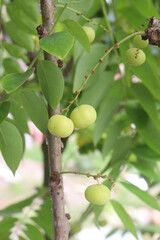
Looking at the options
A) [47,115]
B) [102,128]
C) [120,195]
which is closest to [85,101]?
[102,128]

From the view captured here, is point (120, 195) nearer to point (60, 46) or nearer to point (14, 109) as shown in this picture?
point (14, 109)

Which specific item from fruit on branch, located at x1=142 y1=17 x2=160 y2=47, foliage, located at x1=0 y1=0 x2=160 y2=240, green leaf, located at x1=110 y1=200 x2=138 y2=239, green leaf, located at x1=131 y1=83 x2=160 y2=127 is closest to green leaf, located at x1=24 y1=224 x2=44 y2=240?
foliage, located at x1=0 y1=0 x2=160 y2=240

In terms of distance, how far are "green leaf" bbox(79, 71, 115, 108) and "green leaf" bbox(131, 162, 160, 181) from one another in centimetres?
10

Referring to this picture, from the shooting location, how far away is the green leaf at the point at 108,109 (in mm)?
527

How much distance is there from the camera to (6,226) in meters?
0.57

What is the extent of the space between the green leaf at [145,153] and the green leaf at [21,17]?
0.23 metres

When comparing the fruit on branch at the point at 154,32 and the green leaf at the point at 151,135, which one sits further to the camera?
the green leaf at the point at 151,135

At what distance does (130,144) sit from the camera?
0.56 m

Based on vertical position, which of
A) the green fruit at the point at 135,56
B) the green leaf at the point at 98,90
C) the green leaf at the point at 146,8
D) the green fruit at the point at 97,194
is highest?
the green leaf at the point at 146,8

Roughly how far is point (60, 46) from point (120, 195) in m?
1.48

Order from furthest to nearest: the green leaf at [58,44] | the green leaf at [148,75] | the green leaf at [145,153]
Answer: the green leaf at [145,153] < the green leaf at [148,75] < the green leaf at [58,44]

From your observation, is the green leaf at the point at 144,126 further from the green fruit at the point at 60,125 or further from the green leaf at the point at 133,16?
the green fruit at the point at 60,125

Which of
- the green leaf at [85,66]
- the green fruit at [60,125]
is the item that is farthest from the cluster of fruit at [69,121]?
the green leaf at [85,66]

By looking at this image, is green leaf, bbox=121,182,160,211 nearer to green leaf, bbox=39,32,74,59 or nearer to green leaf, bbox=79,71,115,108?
green leaf, bbox=79,71,115,108
